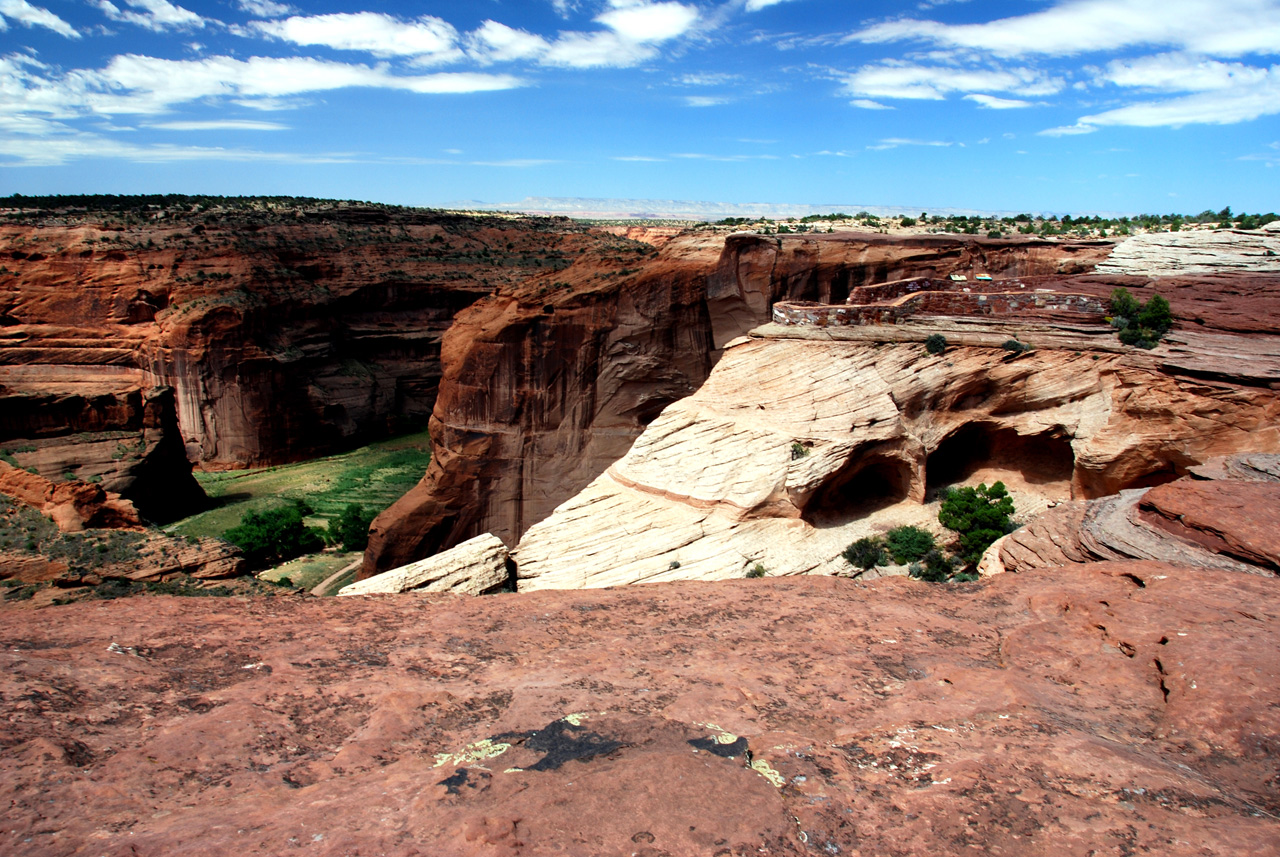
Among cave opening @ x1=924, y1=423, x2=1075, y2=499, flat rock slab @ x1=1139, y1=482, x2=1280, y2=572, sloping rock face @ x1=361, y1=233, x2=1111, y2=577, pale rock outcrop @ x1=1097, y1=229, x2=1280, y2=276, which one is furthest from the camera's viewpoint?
sloping rock face @ x1=361, y1=233, x2=1111, y2=577

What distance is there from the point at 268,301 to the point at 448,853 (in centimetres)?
4629

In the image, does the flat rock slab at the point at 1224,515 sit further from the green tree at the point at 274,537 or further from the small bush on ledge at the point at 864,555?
the green tree at the point at 274,537

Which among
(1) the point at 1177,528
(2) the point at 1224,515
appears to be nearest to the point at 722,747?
(1) the point at 1177,528

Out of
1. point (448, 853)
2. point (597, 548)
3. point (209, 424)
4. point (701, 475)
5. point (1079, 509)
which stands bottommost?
point (209, 424)

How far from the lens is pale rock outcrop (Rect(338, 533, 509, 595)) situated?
1325cm

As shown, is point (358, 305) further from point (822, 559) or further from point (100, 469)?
point (822, 559)

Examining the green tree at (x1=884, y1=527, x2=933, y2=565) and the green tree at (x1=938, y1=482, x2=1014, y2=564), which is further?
the green tree at (x1=884, y1=527, x2=933, y2=565)

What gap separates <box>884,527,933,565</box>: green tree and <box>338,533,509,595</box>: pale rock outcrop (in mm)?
8150

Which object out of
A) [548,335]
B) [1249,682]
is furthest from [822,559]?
[548,335]

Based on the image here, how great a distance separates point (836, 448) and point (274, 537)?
2442 centimetres

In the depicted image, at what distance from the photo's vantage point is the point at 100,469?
97.6ft

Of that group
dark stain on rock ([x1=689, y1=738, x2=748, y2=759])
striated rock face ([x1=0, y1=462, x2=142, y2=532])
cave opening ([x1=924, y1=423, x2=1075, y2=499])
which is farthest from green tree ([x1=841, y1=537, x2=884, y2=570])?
striated rock face ([x1=0, y1=462, x2=142, y2=532])

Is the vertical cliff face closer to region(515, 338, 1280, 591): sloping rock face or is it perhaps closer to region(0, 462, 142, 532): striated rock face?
region(515, 338, 1280, 591): sloping rock face

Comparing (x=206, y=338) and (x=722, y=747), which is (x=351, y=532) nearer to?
(x=206, y=338)
